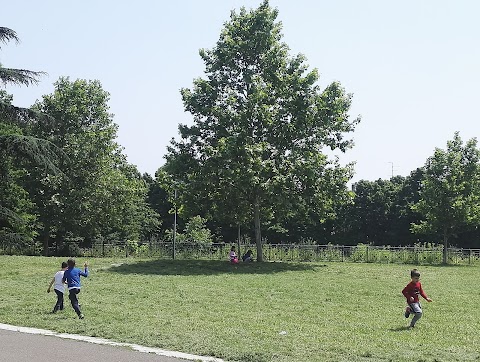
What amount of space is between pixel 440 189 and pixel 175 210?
57.1ft

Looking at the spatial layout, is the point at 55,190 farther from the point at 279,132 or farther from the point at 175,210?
the point at 279,132

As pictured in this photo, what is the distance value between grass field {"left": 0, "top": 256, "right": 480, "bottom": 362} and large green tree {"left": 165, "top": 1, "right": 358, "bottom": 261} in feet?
18.4

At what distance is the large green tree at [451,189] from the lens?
3722cm

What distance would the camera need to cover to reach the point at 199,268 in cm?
2755

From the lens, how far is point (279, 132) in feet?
99.5

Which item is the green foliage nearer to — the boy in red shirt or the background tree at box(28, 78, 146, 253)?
the background tree at box(28, 78, 146, 253)

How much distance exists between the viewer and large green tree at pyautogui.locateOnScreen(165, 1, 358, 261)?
96.7 ft

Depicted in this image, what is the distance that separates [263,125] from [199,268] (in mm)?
8196

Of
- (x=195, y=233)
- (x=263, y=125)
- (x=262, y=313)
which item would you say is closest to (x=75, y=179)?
(x=195, y=233)

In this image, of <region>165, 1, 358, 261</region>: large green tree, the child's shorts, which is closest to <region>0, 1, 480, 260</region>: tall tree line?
<region>165, 1, 358, 261</region>: large green tree

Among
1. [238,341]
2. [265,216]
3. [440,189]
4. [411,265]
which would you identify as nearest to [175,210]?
[265,216]

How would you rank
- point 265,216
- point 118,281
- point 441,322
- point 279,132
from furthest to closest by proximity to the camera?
point 265,216 < point 279,132 < point 118,281 < point 441,322

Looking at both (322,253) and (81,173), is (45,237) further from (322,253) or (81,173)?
(322,253)

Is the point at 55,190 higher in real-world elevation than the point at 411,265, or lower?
higher
